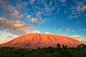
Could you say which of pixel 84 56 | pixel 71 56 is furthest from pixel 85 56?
pixel 71 56

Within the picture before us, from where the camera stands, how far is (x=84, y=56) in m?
17.2

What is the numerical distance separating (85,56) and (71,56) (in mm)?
3572

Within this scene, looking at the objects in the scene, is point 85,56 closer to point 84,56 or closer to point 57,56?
point 84,56

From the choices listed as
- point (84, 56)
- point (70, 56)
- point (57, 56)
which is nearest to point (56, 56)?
point (57, 56)

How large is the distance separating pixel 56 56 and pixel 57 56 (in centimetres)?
29

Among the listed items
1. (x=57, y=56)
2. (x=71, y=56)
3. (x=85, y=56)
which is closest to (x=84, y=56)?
(x=85, y=56)

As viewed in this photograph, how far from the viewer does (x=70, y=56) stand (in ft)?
56.5

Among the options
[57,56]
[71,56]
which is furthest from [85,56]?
[57,56]

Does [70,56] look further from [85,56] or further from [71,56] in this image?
[85,56]

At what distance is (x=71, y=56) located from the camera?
17219 mm

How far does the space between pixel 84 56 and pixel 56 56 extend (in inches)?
301

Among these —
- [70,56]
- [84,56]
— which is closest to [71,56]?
[70,56]

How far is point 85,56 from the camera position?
16.8 metres

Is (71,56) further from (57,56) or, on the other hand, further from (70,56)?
(57,56)
